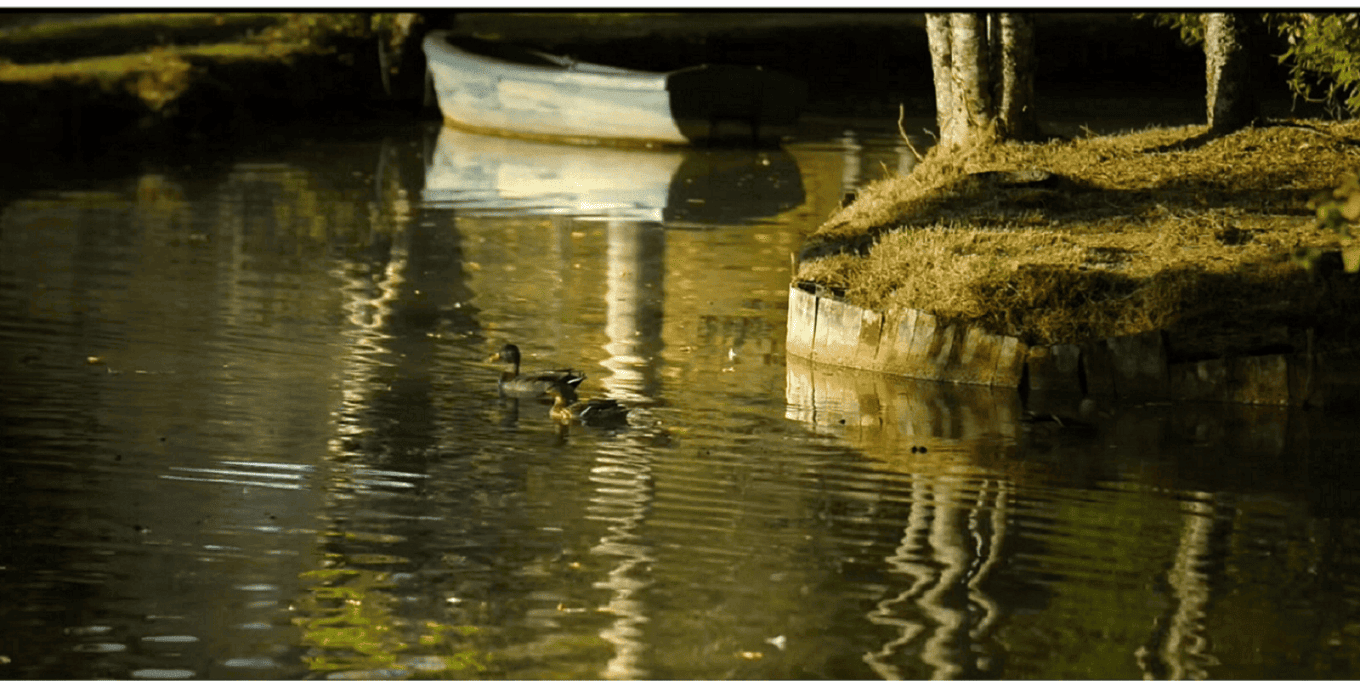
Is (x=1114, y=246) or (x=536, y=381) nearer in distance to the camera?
(x=536, y=381)

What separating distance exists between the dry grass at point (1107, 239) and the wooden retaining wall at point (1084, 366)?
0.17 metres

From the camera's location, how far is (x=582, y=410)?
43.2 ft

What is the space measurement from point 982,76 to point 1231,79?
9.55 feet

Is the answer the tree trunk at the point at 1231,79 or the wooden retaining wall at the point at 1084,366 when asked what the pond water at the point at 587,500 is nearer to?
the wooden retaining wall at the point at 1084,366

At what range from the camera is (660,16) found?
50750 millimetres

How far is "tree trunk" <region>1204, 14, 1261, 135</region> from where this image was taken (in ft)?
70.3

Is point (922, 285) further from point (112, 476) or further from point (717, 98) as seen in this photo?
point (717, 98)

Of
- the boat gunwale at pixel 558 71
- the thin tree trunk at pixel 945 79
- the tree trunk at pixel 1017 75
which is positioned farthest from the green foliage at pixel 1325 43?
the boat gunwale at pixel 558 71

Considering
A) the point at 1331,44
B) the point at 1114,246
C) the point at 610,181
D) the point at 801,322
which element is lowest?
the point at 801,322

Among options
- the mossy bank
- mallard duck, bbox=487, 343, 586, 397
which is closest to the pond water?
mallard duck, bbox=487, 343, 586, 397

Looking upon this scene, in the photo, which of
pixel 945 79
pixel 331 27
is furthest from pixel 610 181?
pixel 331 27

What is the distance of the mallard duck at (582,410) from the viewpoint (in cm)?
1302

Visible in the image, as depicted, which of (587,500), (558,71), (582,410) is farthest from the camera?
(558,71)

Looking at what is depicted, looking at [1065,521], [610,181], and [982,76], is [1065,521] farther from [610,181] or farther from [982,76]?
[610,181]
